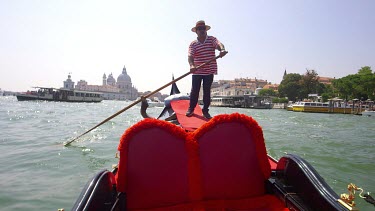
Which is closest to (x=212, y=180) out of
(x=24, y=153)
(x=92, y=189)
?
(x=92, y=189)

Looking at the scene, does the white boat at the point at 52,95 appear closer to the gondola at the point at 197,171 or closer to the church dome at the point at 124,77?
the gondola at the point at 197,171

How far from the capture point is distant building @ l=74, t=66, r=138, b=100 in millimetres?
109188

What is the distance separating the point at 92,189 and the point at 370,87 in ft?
123

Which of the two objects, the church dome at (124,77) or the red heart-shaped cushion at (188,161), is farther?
the church dome at (124,77)

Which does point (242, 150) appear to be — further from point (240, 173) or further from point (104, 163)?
point (104, 163)

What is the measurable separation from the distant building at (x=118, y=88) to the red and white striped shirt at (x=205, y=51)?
10534 cm

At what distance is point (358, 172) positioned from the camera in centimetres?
441

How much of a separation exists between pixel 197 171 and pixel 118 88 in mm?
117834

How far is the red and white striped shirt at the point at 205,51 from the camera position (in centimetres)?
337

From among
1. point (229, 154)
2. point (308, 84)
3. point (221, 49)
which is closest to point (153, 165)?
point (229, 154)

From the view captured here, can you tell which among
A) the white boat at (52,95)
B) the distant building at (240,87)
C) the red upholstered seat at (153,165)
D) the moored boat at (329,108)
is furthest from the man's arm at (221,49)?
the distant building at (240,87)

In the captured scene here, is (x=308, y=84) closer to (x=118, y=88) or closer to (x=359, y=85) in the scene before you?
(x=359, y=85)

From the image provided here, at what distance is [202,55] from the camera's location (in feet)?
11.2

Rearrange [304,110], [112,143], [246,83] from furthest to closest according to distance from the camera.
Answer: [246,83] < [304,110] < [112,143]
